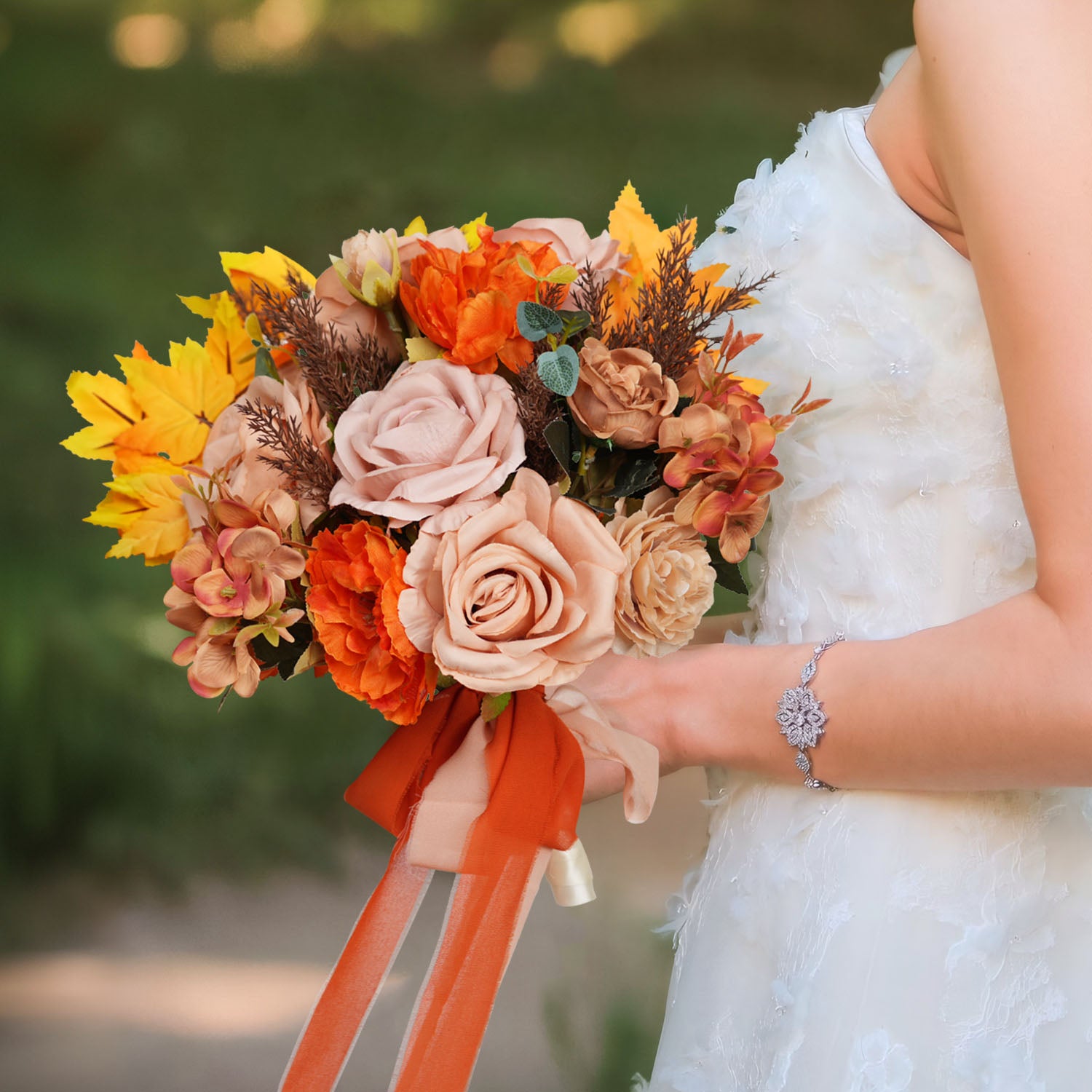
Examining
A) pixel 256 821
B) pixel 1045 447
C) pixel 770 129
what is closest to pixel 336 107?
pixel 770 129

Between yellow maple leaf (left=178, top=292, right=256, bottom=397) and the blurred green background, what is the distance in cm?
187

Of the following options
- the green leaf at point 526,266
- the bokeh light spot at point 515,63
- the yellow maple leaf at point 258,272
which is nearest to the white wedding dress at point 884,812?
the green leaf at point 526,266

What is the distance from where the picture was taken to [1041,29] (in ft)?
1.81

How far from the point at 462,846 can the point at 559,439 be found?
24cm

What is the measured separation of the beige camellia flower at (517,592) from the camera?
1.89 feet

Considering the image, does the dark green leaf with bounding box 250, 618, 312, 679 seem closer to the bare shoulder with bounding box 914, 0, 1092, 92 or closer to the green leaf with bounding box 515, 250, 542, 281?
the green leaf with bounding box 515, 250, 542, 281

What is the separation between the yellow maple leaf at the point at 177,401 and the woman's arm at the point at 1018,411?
40 centimetres

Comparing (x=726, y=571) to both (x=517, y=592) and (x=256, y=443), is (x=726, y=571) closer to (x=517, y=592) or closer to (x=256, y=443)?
(x=517, y=592)

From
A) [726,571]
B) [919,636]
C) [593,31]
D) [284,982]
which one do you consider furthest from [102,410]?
[593,31]

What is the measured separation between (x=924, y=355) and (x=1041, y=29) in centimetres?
20

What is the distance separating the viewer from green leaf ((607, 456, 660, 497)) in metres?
0.65

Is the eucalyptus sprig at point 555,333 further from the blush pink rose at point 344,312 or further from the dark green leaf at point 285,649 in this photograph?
the dark green leaf at point 285,649

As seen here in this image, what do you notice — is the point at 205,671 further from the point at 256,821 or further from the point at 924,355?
the point at 256,821

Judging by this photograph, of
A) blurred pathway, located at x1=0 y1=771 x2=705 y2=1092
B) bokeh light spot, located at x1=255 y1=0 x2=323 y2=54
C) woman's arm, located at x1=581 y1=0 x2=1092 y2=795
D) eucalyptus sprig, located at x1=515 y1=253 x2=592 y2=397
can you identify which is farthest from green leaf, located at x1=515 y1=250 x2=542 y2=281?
bokeh light spot, located at x1=255 y1=0 x2=323 y2=54
